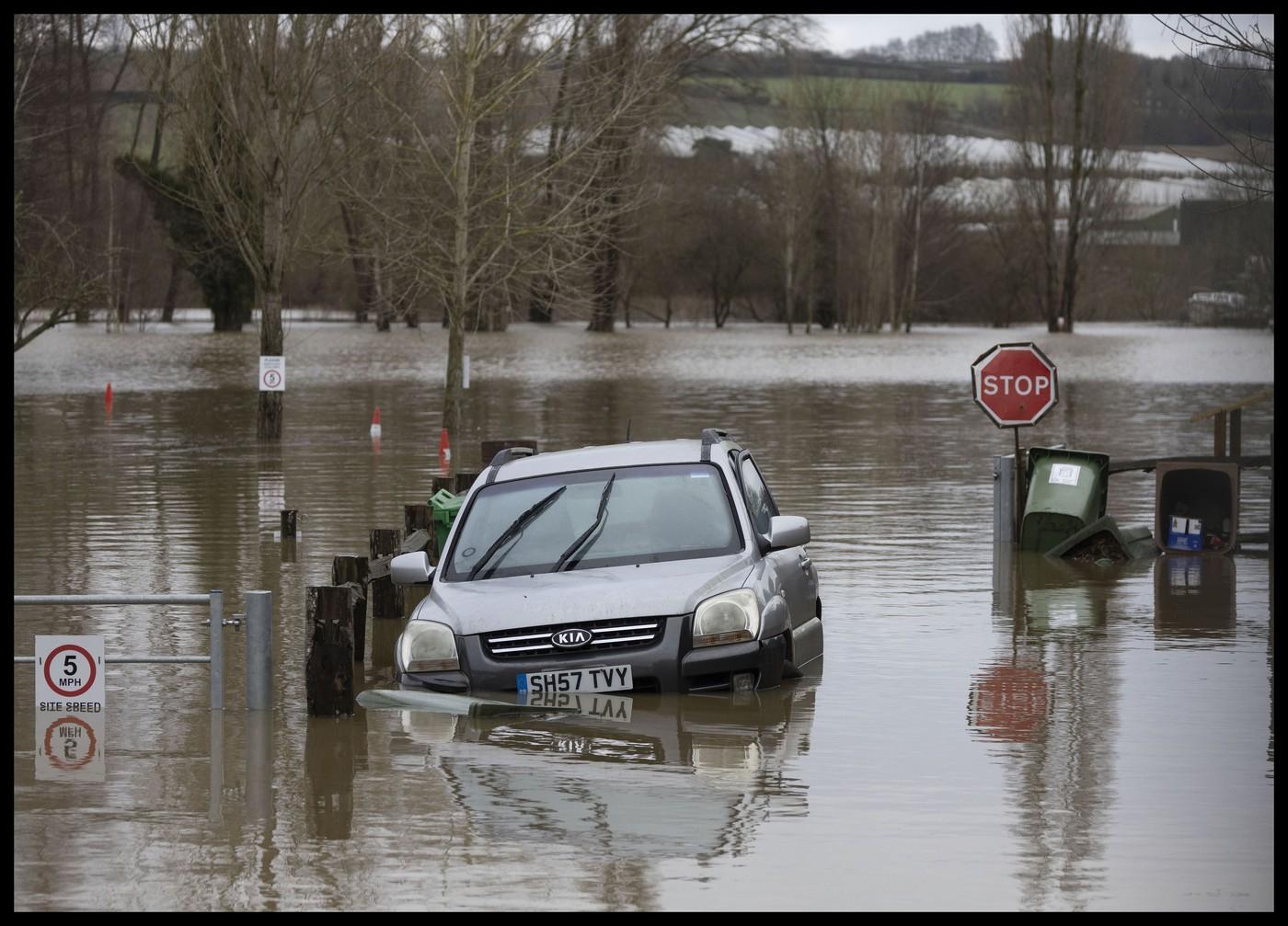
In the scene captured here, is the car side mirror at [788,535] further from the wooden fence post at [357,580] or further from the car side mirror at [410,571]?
the wooden fence post at [357,580]

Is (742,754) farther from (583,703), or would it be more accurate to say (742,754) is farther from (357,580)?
(357,580)

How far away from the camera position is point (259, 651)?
32.8ft

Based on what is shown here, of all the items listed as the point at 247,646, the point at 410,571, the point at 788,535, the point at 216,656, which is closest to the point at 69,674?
the point at 216,656

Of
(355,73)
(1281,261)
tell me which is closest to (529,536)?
(1281,261)

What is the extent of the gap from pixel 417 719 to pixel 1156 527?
8843 millimetres

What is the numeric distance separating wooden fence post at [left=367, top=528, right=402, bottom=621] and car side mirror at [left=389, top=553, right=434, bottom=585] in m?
1.90

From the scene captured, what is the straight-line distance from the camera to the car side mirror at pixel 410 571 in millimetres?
11070

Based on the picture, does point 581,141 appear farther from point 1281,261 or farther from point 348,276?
point 348,276

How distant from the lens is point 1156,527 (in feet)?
55.4

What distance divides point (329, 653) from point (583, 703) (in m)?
1.33

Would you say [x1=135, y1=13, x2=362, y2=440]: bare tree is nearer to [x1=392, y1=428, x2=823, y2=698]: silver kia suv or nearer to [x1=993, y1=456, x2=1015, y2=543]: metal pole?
[x1=993, y1=456, x2=1015, y2=543]: metal pole

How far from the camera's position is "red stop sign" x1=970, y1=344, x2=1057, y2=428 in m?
17.3

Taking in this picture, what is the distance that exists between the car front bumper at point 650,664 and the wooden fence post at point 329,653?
0.40 m

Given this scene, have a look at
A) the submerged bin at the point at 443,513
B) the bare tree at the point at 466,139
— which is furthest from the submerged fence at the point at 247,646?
the bare tree at the point at 466,139
